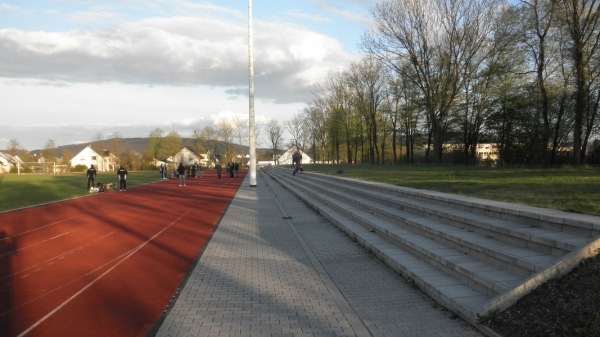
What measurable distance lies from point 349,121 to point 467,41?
93.6ft

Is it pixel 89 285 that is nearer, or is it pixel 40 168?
pixel 89 285

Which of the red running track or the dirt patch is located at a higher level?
the dirt patch

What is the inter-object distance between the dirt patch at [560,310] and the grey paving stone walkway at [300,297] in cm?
42

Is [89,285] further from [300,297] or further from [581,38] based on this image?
[581,38]

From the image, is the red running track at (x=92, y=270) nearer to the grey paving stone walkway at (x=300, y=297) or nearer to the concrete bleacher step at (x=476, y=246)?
the grey paving stone walkway at (x=300, y=297)

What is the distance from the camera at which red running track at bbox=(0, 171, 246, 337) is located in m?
5.09

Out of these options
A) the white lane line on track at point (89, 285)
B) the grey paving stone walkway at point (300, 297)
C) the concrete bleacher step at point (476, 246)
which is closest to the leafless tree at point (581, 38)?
the concrete bleacher step at point (476, 246)

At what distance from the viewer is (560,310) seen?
3.87 m

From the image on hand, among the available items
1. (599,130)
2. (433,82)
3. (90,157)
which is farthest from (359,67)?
(90,157)

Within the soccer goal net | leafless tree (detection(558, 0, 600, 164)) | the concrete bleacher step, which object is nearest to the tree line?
leafless tree (detection(558, 0, 600, 164))

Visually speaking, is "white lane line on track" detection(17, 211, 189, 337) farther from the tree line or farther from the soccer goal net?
the soccer goal net

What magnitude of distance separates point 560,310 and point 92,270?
23.2 feet

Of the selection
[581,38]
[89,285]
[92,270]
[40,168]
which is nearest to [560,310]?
[89,285]

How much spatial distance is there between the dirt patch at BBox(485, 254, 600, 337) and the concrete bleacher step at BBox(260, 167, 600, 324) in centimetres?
11
